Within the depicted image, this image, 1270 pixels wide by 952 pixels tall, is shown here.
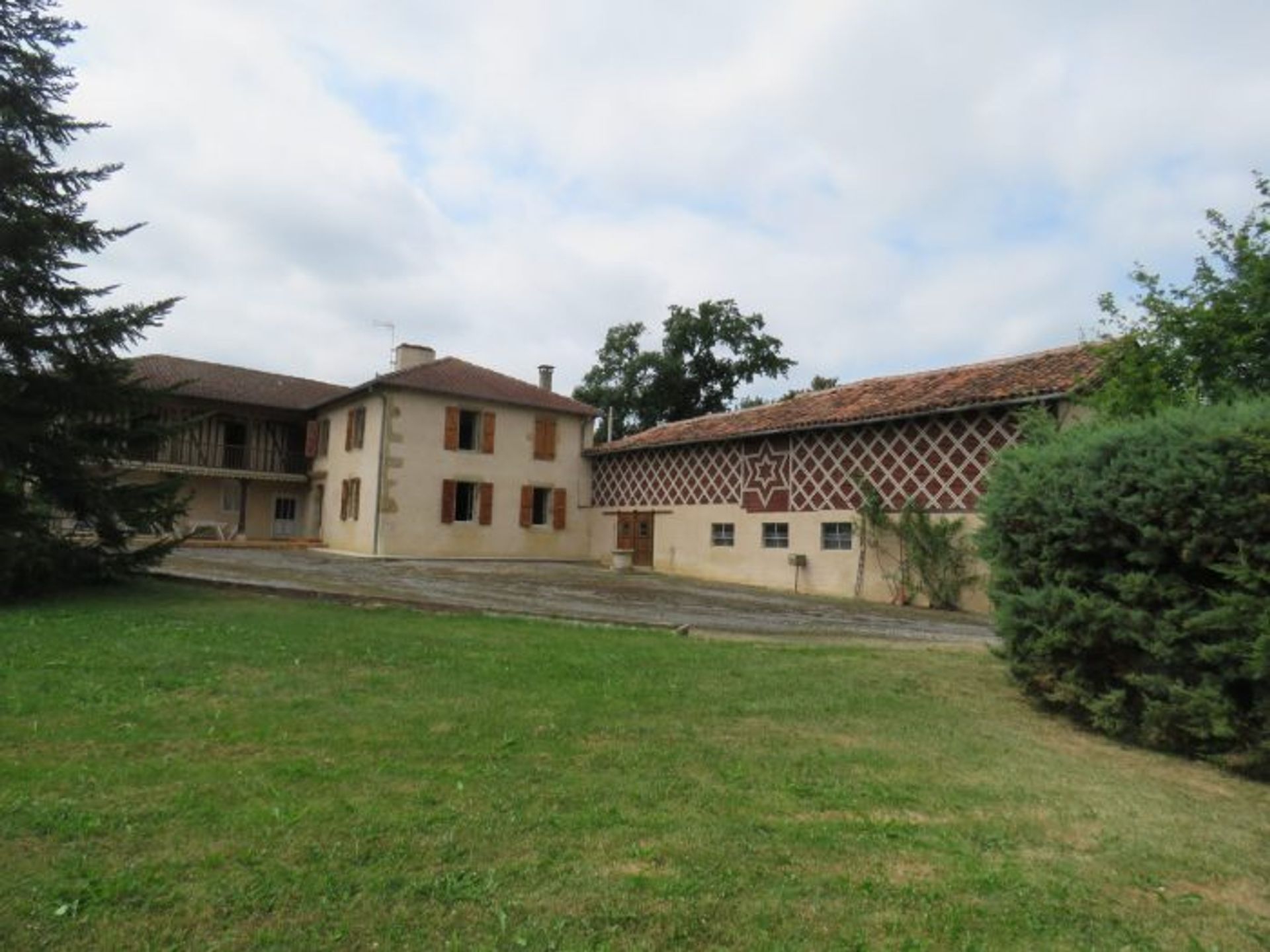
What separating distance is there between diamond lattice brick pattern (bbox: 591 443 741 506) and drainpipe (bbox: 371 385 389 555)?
→ 22.9 feet

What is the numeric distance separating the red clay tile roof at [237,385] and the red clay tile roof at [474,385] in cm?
343

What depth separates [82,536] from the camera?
1134 centimetres

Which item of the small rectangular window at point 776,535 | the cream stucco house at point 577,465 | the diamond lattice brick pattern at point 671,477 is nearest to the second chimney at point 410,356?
the cream stucco house at point 577,465

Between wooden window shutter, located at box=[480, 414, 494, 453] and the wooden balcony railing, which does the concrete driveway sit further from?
the wooden balcony railing

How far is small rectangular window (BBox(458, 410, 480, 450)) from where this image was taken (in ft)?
82.7

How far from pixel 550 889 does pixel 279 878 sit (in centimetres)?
90

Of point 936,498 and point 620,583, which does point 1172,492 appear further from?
point 620,583

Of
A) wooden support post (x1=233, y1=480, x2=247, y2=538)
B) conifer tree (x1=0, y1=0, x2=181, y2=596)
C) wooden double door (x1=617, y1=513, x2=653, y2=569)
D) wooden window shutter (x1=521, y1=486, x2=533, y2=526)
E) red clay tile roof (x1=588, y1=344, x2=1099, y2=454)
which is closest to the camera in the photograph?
conifer tree (x1=0, y1=0, x2=181, y2=596)

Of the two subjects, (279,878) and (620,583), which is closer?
(279,878)

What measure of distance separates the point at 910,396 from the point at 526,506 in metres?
12.4

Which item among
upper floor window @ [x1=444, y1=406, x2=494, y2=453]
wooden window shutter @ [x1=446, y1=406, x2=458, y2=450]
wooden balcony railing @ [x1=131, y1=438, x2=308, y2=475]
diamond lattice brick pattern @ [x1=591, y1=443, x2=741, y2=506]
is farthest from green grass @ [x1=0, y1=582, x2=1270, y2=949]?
wooden balcony railing @ [x1=131, y1=438, x2=308, y2=475]

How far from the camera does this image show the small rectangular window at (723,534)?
2142 centimetres

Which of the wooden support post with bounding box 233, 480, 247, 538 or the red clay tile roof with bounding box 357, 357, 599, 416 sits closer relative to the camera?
the red clay tile roof with bounding box 357, 357, 599, 416

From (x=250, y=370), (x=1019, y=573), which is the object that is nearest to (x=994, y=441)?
(x=1019, y=573)
